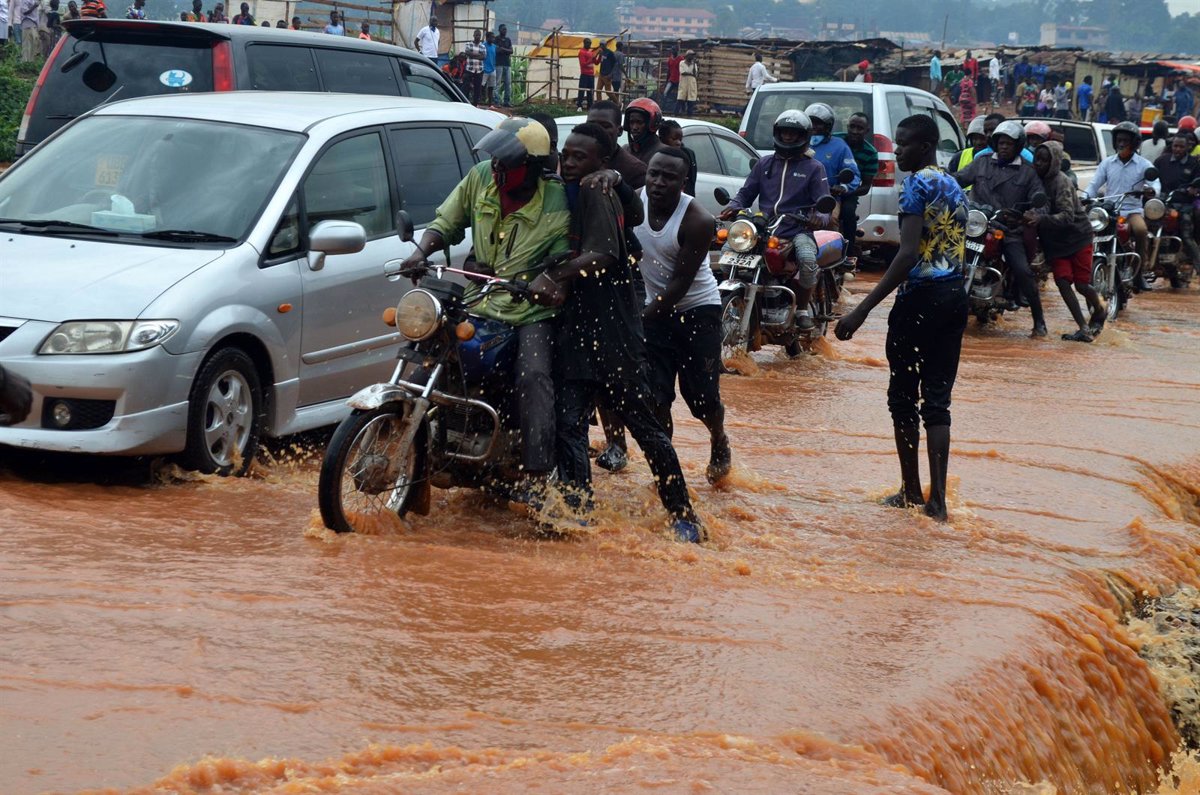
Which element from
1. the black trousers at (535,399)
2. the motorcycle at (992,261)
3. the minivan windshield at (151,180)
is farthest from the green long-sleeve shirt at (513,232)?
the motorcycle at (992,261)

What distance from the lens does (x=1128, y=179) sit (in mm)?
16859

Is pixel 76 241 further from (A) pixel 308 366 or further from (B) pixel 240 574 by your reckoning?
(B) pixel 240 574

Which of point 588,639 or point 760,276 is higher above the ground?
point 760,276

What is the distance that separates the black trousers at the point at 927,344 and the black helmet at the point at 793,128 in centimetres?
394

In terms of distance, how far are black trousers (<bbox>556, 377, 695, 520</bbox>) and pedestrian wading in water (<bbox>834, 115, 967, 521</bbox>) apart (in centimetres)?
105

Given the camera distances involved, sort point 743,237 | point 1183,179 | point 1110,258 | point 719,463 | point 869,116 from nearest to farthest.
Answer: point 719,463 < point 743,237 < point 1110,258 < point 869,116 < point 1183,179

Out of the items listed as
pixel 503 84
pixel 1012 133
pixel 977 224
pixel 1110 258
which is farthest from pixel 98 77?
pixel 503 84

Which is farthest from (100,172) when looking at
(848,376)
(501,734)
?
(848,376)

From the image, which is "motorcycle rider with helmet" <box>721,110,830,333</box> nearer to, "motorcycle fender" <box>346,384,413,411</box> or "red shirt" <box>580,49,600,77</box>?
"motorcycle fender" <box>346,384,413,411</box>

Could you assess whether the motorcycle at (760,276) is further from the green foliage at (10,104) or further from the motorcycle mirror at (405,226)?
the green foliage at (10,104)

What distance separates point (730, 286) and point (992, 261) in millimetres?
4278

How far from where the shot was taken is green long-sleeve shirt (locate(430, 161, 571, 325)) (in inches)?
249

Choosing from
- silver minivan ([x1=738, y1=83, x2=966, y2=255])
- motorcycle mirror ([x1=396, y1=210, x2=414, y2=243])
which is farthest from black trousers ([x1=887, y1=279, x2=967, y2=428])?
silver minivan ([x1=738, y1=83, x2=966, y2=255])

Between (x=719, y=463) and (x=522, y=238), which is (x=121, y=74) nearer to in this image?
(x=522, y=238)
